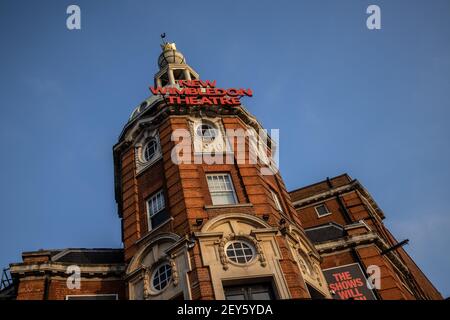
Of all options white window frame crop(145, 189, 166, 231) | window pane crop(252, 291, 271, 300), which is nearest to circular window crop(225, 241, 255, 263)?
window pane crop(252, 291, 271, 300)

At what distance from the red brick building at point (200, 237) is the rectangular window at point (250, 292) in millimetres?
44

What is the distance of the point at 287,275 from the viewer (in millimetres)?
17250

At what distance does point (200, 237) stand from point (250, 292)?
314cm

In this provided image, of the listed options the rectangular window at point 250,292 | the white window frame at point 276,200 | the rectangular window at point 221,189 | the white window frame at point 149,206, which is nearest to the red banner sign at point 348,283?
the white window frame at point 276,200

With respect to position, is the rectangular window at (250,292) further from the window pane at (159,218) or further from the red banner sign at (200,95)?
the red banner sign at (200,95)

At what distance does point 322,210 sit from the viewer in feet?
125

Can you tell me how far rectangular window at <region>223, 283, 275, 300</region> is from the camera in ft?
54.6

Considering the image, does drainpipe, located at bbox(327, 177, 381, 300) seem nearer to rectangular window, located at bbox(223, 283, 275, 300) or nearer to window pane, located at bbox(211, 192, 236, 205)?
window pane, located at bbox(211, 192, 236, 205)

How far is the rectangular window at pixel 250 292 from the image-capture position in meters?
16.7

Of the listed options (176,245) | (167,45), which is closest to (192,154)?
(176,245)

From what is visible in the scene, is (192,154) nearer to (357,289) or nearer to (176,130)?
(176,130)

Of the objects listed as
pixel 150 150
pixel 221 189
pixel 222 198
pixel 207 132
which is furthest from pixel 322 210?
pixel 222 198
